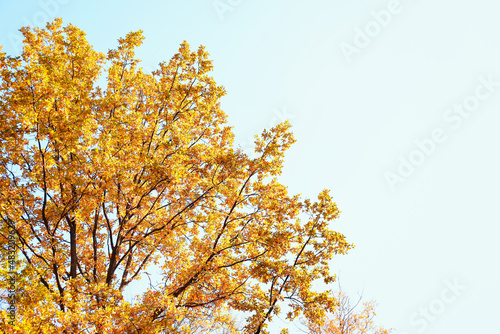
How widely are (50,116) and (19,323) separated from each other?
11.4ft

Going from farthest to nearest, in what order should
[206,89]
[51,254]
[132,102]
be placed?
[132,102], [206,89], [51,254]

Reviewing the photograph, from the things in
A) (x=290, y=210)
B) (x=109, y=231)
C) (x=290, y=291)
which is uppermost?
(x=109, y=231)

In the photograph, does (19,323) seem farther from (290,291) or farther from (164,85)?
(164,85)

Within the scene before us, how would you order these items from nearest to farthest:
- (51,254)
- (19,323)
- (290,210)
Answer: (19,323)
(51,254)
(290,210)

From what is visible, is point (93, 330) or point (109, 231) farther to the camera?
point (109, 231)

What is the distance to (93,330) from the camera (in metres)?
6.12

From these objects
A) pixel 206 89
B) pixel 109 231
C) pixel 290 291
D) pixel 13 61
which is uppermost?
pixel 13 61

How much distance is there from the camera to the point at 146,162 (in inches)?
272

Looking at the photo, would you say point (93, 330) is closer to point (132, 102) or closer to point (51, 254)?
point (51, 254)

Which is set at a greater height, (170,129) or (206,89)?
(206,89)

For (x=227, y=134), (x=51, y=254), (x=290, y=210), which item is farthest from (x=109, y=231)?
(x=290, y=210)

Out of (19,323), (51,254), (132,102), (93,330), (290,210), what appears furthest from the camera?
(132,102)

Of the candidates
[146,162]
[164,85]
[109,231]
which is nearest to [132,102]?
[164,85]

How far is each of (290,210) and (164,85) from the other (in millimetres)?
4324
